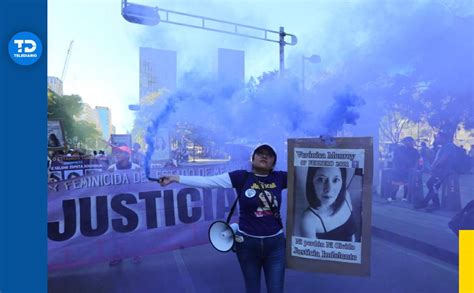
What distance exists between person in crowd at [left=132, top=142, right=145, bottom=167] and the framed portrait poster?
0.43 m

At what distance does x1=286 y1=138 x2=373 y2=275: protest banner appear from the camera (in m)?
2.34

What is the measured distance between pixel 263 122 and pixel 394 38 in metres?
1.04

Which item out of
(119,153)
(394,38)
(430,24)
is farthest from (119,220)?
(430,24)

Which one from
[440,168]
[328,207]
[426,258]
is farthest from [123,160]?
[426,258]

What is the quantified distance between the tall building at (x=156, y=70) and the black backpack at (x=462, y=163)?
2096 millimetres

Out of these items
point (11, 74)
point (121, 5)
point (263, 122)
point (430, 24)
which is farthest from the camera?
point (263, 122)

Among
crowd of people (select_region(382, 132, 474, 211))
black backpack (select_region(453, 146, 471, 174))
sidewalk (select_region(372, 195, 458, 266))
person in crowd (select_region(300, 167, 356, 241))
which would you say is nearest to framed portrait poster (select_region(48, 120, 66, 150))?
person in crowd (select_region(300, 167, 356, 241))

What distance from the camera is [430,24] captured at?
246 centimetres

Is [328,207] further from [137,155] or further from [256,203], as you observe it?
[137,155]

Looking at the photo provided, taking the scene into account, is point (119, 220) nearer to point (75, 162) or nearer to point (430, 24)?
point (75, 162)

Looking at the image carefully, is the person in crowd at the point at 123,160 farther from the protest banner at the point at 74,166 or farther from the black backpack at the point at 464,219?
the black backpack at the point at 464,219

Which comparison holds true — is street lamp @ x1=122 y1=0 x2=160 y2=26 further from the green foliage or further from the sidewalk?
the sidewalk

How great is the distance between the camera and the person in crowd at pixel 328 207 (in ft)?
7.80
